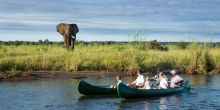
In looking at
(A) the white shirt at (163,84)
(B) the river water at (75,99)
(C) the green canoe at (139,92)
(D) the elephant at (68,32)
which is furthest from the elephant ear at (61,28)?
(C) the green canoe at (139,92)

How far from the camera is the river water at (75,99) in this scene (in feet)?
65.7

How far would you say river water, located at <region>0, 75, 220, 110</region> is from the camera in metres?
Result: 20.0

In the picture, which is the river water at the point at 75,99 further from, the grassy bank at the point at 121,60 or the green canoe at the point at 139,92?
the grassy bank at the point at 121,60

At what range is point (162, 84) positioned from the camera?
23672 mm

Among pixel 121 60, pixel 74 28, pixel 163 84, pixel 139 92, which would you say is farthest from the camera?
pixel 74 28

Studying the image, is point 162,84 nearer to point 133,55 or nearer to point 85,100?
point 85,100

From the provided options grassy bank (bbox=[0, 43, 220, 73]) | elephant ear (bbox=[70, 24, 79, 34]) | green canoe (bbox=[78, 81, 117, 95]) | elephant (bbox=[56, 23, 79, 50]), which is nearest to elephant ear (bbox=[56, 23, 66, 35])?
elephant (bbox=[56, 23, 79, 50])

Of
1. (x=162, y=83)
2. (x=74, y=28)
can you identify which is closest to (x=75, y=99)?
(x=162, y=83)

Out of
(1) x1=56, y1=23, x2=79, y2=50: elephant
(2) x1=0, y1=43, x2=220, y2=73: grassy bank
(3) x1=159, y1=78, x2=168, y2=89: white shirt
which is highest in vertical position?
(1) x1=56, y1=23, x2=79, y2=50: elephant

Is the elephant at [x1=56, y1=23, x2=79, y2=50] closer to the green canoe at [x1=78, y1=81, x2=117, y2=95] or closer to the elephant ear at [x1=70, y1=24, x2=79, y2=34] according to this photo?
the elephant ear at [x1=70, y1=24, x2=79, y2=34]

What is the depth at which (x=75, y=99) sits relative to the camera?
22.1 metres

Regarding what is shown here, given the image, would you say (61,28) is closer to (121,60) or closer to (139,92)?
(121,60)

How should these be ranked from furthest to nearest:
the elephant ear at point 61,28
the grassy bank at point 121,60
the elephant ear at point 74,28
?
1. the elephant ear at point 61,28
2. the elephant ear at point 74,28
3. the grassy bank at point 121,60

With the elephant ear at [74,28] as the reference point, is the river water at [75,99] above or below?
below
